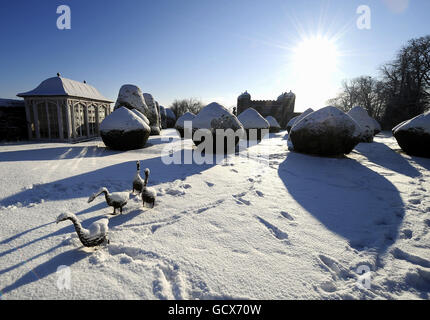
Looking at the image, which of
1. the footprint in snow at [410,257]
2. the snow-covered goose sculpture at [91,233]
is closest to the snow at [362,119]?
the footprint in snow at [410,257]

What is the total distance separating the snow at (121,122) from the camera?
26.2 ft

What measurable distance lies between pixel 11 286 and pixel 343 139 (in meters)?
9.06

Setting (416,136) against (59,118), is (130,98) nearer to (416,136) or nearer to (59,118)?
(59,118)

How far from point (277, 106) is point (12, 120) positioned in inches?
1223

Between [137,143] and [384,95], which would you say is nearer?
[137,143]

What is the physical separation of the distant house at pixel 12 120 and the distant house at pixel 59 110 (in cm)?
42

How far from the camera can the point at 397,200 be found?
411 cm

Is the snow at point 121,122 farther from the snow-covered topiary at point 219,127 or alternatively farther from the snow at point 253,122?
the snow at point 253,122

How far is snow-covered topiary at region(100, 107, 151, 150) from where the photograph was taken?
7.98m

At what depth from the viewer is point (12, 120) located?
10.5 m

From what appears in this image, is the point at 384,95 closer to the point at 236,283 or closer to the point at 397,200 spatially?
the point at 397,200

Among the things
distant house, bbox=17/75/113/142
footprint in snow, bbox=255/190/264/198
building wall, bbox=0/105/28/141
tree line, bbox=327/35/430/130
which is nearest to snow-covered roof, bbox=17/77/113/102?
distant house, bbox=17/75/113/142

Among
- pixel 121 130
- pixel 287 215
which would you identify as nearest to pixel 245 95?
pixel 121 130
